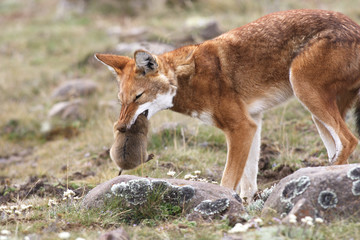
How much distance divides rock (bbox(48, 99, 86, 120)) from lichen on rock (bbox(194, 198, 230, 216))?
6994mm

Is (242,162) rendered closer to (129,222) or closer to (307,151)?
(129,222)

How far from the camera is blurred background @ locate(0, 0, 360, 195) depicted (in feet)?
25.6

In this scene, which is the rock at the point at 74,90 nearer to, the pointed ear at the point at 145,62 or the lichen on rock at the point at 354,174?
the pointed ear at the point at 145,62

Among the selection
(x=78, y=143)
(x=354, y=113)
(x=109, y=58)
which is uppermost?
(x=109, y=58)

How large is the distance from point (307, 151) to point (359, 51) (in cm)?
262

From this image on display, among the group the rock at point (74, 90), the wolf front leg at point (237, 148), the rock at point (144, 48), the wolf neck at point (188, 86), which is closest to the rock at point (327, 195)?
the wolf front leg at point (237, 148)

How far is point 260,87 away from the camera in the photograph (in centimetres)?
596

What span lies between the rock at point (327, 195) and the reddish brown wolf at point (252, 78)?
1.25m

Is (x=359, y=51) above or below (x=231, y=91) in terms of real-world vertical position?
above

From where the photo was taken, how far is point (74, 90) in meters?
12.2

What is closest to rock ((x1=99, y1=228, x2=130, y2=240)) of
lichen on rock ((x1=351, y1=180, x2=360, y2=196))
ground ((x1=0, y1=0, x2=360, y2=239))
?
ground ((x1=0, y1=0, x2=360, y2=239))

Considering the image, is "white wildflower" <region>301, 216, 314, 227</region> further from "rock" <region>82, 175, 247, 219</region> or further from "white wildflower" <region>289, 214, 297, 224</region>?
"rock" <region>82, 175, 247, 219</region>

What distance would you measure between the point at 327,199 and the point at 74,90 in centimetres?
910

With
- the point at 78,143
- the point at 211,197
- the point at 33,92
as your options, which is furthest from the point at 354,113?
the point at 33,92
